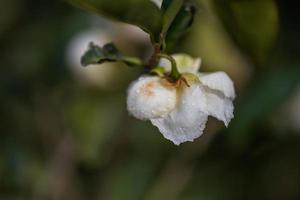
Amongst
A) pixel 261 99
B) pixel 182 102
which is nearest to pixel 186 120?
pixel 182 102

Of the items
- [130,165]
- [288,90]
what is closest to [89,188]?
[130,165]

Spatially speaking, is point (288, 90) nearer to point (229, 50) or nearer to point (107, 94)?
point (229, 50)

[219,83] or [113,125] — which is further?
[113,125]

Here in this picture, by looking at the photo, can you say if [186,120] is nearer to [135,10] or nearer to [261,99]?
[135,10]

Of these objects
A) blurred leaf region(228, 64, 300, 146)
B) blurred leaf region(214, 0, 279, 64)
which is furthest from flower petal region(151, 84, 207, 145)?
blurred leaf region(228, 64, 300, 146)

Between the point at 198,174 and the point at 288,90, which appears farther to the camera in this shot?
the point at 198,174

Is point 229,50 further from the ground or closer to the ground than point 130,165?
further from the ground

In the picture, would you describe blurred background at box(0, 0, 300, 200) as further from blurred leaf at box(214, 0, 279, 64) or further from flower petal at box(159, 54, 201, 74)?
flower petal at box(159, 54, 201, 74)
